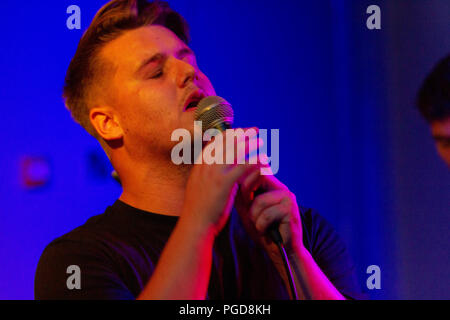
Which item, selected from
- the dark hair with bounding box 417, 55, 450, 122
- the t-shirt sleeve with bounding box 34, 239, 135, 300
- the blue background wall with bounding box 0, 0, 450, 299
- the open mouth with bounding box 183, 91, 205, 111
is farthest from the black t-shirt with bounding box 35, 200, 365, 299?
the dark hair with bounding box 417, 55, 450, 122

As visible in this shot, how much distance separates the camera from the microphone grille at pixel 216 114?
109 cm

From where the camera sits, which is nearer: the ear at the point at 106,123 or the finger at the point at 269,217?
the finger at the point at 269,217

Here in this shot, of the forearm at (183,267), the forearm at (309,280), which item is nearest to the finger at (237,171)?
the forearm at (183,267)

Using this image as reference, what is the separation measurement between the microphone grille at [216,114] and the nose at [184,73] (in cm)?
16

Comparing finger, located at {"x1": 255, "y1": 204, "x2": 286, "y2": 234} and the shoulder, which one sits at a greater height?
finger, located at {"x1": 255, "y1": 204, "x2": 286, "y2": 234}

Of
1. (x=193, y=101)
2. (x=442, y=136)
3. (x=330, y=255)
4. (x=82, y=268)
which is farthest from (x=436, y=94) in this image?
(x=82, y=268)

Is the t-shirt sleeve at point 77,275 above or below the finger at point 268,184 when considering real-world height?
below

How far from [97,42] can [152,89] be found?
27cm

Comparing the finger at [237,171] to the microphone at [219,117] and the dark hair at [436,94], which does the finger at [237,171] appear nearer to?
the microphone at [219,117]

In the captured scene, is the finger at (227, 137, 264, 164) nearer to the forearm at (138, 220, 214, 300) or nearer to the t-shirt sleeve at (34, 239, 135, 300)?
the forearm at (138, 220, 214, 300)

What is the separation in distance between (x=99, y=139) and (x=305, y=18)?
1029mm

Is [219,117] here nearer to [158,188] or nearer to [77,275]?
[158,188]

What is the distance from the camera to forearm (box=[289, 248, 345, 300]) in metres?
1.05
